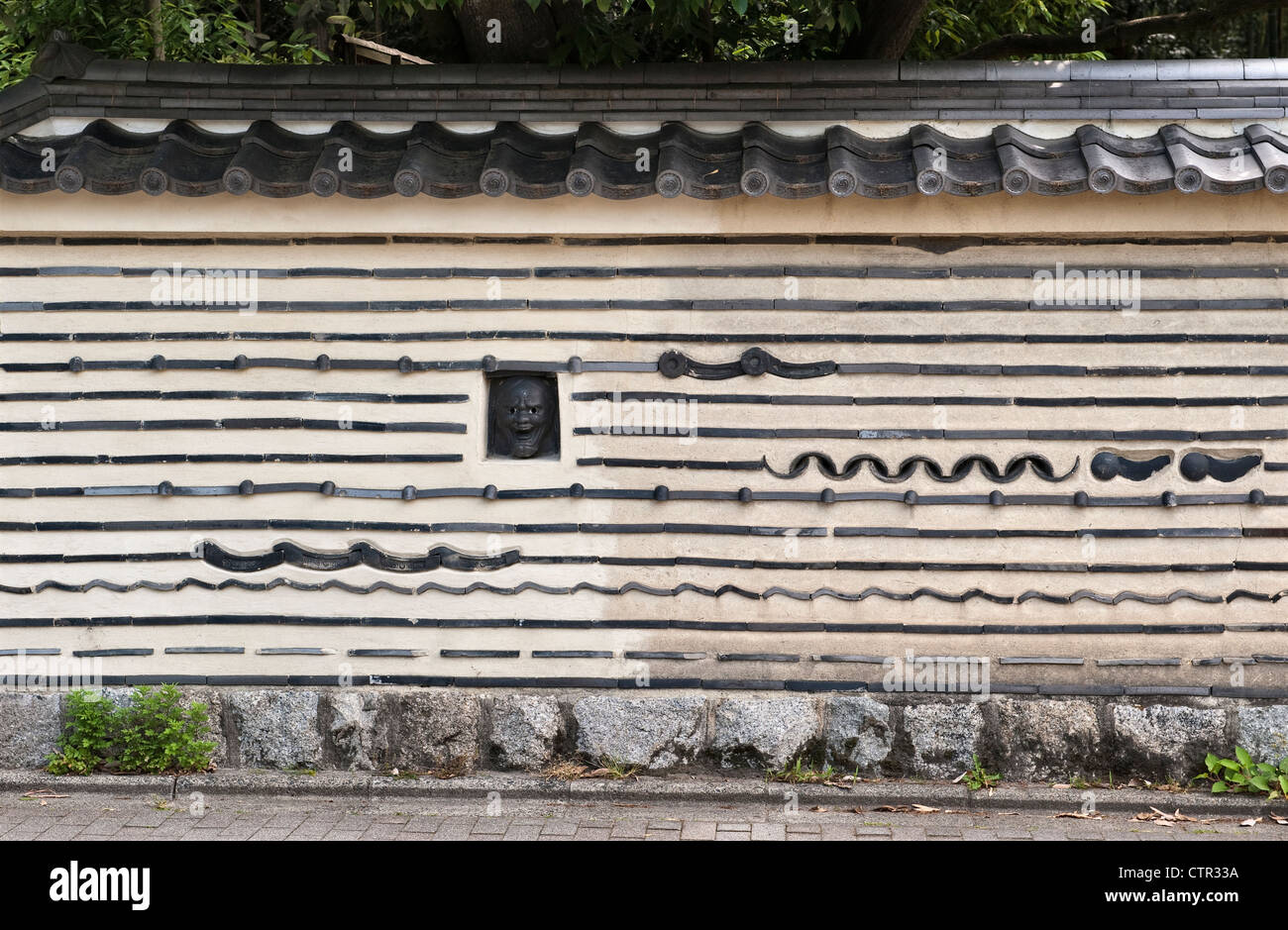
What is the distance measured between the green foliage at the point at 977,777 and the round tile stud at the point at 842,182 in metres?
3.10

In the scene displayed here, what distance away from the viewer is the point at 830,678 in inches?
270

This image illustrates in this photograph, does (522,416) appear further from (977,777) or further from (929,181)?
(977,777)

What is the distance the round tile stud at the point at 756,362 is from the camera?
6836 millimetres

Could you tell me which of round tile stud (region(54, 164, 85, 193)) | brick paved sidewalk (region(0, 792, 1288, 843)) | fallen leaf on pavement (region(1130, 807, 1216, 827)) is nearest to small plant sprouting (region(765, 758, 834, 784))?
brick paved sidewalk (region(0, 792, 1288, 843))

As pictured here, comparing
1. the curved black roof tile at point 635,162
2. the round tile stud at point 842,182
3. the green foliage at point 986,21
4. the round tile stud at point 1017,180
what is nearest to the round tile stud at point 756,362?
the curved black roof tile at point 635,162

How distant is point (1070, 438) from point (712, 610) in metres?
2.14

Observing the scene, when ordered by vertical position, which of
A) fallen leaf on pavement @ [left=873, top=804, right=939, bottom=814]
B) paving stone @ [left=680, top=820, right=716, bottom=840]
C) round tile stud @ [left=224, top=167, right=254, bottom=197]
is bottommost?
paving stone @ [left=680, top=820, right=716, bottom=840]

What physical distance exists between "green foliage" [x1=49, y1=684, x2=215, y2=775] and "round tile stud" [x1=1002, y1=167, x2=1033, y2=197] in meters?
5.04

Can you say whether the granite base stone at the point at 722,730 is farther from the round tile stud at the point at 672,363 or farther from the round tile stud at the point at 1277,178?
the round tile stud at the point at 1277,178

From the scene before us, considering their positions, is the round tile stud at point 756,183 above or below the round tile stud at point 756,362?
above

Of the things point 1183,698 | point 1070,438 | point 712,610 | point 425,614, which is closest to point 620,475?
point 712,610

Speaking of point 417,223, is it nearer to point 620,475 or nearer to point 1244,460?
point 620,475

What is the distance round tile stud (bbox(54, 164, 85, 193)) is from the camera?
6367 mm

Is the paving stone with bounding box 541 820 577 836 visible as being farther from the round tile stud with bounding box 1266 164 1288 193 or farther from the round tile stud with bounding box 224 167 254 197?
the round tile stud with bounding box 1266 164 1288 193
